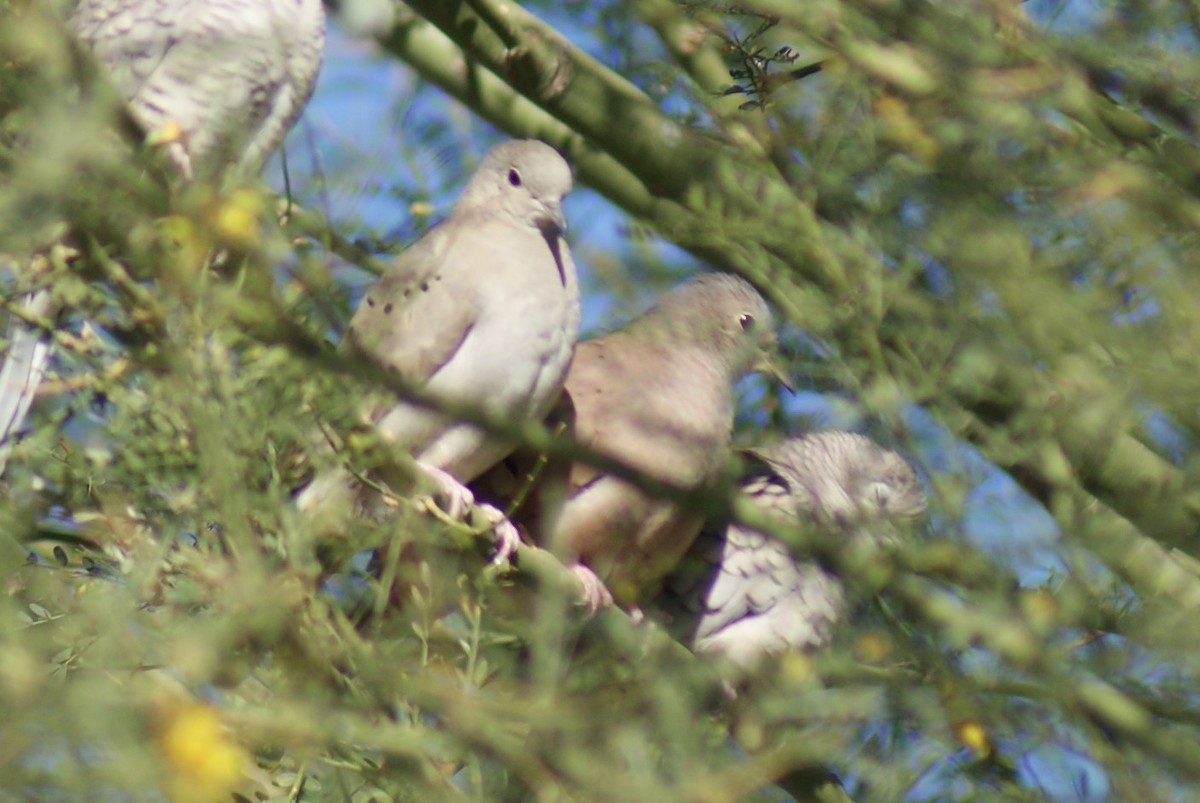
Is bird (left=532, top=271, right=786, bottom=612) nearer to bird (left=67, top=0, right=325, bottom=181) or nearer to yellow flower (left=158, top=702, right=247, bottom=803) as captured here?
bird (left=67, top=0, right=325, bottom=181)

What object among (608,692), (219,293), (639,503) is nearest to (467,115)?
(639,503)

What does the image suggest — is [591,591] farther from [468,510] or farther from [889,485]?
[889,485]

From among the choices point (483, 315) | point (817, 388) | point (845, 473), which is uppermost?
point (817, 388)

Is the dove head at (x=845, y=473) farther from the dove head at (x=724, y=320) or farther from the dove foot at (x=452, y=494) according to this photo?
the dove foot at (x=452, y=494)

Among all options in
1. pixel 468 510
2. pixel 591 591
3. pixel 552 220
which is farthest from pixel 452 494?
pixel 552 220

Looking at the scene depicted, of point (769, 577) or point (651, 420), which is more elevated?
point (651, 420)

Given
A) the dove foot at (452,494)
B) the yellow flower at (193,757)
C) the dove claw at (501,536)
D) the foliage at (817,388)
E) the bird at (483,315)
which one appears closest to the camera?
the yellow flower at (193,757)

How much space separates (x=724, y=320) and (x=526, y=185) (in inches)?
24.5

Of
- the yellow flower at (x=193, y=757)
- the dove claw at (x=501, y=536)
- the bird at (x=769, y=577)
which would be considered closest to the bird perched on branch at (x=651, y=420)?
the bird at (x=769, y=577)

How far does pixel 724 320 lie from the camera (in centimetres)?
380

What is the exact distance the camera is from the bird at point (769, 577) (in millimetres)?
3602

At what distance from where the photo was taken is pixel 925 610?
7.22 ft

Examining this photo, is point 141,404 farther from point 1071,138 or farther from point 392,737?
point 1071,138

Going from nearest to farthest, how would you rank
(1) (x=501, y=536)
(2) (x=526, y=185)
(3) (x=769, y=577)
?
1. (1) (x=501, y=536)
2. (2) (x=526, y=185)
3. (3) (x=769, y=577)
